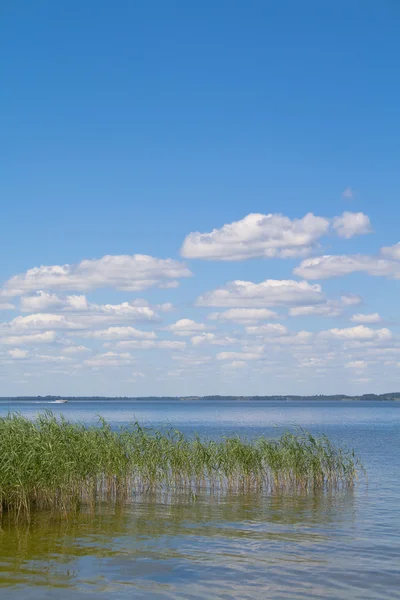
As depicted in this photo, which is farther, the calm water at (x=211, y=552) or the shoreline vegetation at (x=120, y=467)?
the shoreline vegetation at (x=120, y=467)

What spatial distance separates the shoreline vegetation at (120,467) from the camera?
60.6 ft

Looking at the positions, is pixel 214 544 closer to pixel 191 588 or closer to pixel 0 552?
pixel 191 588

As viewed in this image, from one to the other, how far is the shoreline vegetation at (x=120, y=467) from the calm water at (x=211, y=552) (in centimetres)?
101

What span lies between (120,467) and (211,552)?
718cm

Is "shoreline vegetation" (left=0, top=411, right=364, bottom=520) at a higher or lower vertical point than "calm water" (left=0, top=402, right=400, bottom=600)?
higher

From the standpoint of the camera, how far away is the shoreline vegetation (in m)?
18.5

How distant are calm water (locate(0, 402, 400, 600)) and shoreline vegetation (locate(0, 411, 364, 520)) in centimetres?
101

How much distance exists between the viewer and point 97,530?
17922mm

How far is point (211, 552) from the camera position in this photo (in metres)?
16.1

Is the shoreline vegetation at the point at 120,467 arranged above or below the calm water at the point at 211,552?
above

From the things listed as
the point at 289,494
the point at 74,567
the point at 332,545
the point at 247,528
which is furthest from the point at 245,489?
the point at 74,567

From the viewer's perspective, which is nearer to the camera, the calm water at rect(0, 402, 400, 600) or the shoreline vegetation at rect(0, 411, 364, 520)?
the calm water at rect(0, 402, 400, 600)

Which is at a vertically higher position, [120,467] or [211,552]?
[120,467]

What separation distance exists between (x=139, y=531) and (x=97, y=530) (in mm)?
1099
